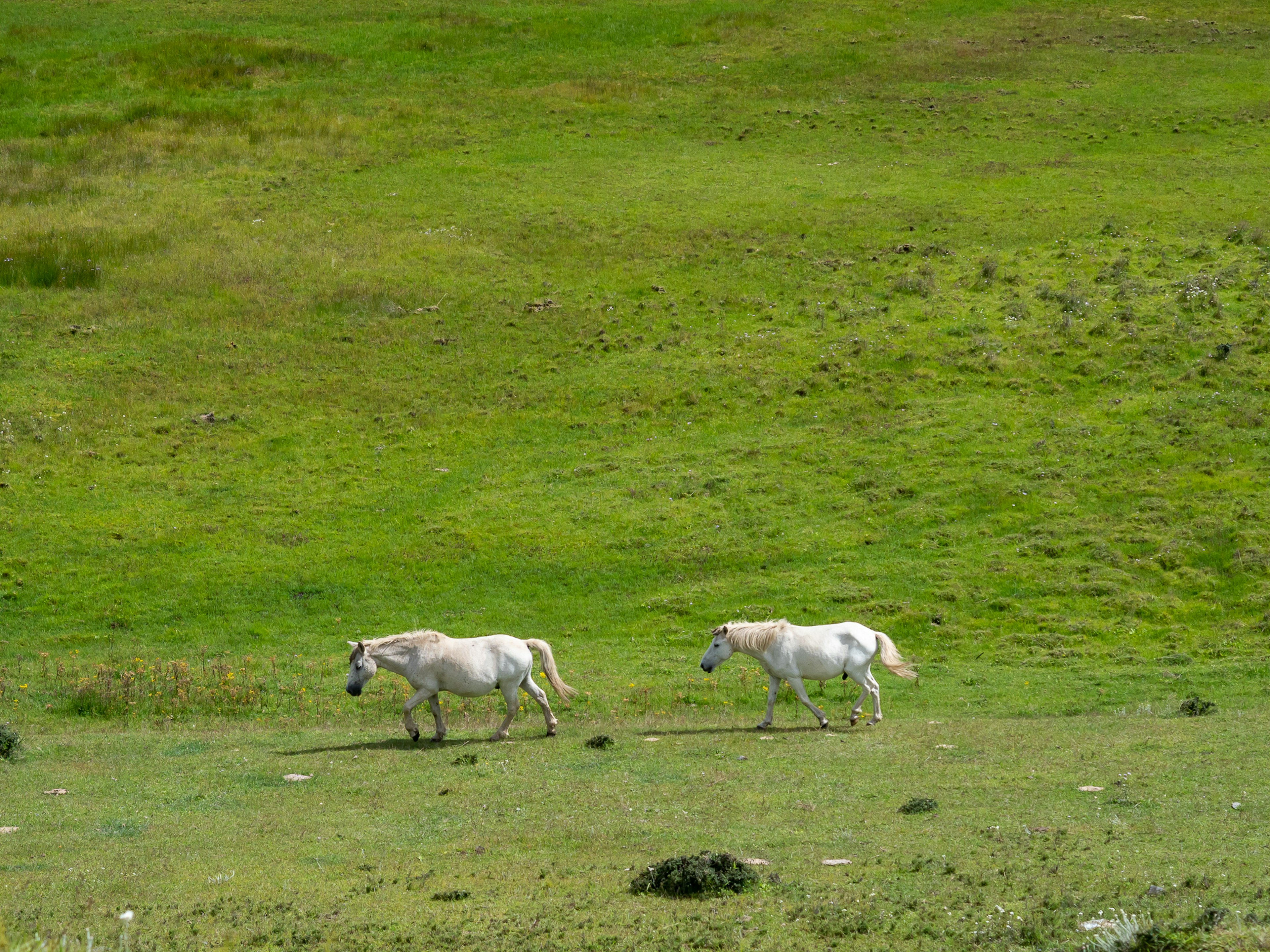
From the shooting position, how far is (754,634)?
21734 mm

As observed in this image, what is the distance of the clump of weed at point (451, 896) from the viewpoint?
11856 millimetres

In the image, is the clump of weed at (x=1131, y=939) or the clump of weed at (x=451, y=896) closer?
the clump of weed at (x=1131, y=939)

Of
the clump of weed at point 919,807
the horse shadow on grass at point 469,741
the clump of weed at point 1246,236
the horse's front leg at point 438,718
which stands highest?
the clump of weed at point 1246,236

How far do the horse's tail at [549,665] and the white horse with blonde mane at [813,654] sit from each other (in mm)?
2459

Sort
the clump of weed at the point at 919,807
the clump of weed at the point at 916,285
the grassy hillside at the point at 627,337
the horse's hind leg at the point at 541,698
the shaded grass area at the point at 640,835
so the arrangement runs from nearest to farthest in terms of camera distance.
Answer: the shaded grass area at the point at 640,835, the clump of weed at the point at 919,807, the horse's hind leg at the point at 541,698, the grassy hillside at the point at 627,337, the clump of weed at the point at 916,285

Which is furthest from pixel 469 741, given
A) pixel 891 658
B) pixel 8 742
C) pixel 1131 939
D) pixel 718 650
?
pixel 1131 939

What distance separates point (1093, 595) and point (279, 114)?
49188mm

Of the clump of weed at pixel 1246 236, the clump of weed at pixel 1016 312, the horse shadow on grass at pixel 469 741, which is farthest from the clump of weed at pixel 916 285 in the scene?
the horse shadow on grass at pixel 469 741

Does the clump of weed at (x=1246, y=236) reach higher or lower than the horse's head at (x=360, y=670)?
higher

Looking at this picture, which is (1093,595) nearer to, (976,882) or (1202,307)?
(1202,307)

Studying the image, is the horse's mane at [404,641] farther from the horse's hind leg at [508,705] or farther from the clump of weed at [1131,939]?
the clump of weed at [1131,939]

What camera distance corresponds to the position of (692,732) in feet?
69.9

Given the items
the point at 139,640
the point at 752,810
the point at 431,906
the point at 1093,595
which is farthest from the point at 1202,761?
the point at 139,640

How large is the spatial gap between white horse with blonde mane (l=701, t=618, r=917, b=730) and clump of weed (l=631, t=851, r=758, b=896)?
31.3ft
